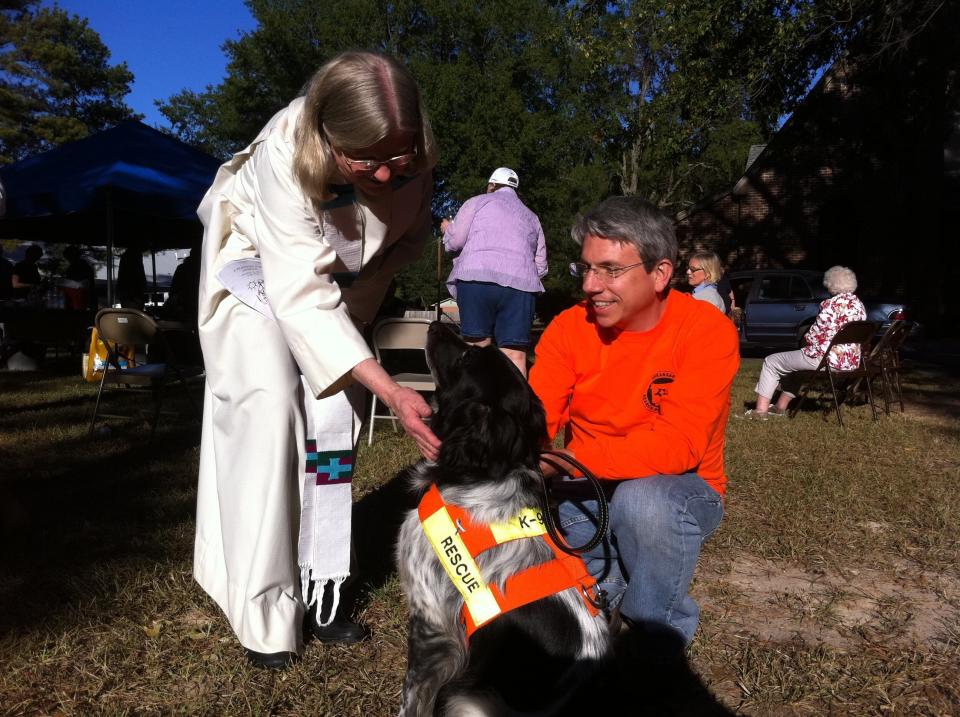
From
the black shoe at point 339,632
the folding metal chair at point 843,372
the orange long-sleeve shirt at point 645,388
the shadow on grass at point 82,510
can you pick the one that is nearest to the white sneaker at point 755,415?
the folding metal chair at point 843,372

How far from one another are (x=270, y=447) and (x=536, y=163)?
30752 mm

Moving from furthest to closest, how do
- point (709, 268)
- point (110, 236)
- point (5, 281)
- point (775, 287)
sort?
1. point (775, 287)
2. point (5, 281)
3. point (110, 236)
4. point (709, 268)

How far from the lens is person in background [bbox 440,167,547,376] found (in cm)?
698

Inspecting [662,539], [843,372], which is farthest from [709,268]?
[662,539]

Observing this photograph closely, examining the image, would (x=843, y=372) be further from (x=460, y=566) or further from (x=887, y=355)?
(x=460, y=566)

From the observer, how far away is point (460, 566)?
2180 mm

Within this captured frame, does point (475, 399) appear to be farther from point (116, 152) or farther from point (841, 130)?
point (841, 130)

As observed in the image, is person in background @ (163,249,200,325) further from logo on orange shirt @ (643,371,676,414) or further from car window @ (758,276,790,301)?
car window @ (758,276,790,301)

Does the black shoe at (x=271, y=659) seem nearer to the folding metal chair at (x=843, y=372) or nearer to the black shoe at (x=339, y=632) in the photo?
the black shoe at (x=339, y=632)

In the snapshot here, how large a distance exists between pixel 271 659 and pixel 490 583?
1.08m

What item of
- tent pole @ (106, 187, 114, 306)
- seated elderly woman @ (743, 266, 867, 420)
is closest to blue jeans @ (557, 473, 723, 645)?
seated elderly woman @ (743, 266, 867, 420)

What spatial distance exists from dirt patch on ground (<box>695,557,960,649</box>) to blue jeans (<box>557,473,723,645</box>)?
2.32 feet

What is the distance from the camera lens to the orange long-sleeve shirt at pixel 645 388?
2584 mm

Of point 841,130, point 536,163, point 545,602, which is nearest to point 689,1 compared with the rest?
point 545,602
